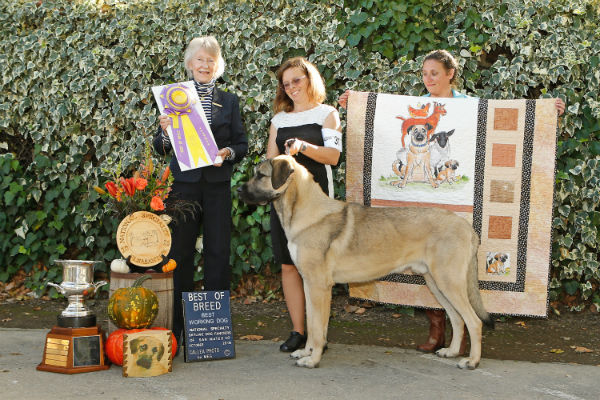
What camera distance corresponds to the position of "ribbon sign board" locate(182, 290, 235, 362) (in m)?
4.84

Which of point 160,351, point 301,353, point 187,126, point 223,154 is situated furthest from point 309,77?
point 160,351

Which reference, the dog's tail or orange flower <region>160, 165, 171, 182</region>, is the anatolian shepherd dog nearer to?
the dog's tail

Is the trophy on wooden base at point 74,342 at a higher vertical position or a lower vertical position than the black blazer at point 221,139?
lower

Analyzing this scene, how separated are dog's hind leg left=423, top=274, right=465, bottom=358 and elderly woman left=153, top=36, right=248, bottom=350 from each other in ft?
5.95

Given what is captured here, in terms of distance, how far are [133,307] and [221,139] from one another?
64.6 inches

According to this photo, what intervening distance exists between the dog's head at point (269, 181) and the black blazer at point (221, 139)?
42 centimetres

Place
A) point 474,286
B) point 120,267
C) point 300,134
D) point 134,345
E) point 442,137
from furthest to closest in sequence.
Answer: point 442,137 → point 300,134 → point 474,286 → point 120,267 → point 134,345

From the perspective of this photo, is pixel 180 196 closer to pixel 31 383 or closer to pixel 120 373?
pixel 120 373

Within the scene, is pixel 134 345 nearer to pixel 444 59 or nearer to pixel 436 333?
pixel 436 333

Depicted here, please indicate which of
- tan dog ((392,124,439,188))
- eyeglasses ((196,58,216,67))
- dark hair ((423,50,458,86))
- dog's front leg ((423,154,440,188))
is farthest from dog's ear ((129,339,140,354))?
dark hair ((423,50,458,86))

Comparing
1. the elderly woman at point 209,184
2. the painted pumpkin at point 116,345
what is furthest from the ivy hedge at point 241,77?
the painted pumpkin at point 116,345

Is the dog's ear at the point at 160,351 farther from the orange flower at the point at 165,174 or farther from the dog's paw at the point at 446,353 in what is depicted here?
the dog's paw at the point at 446,353

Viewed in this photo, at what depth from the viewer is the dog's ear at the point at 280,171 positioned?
4.73m

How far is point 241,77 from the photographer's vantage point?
6895 millimetres
